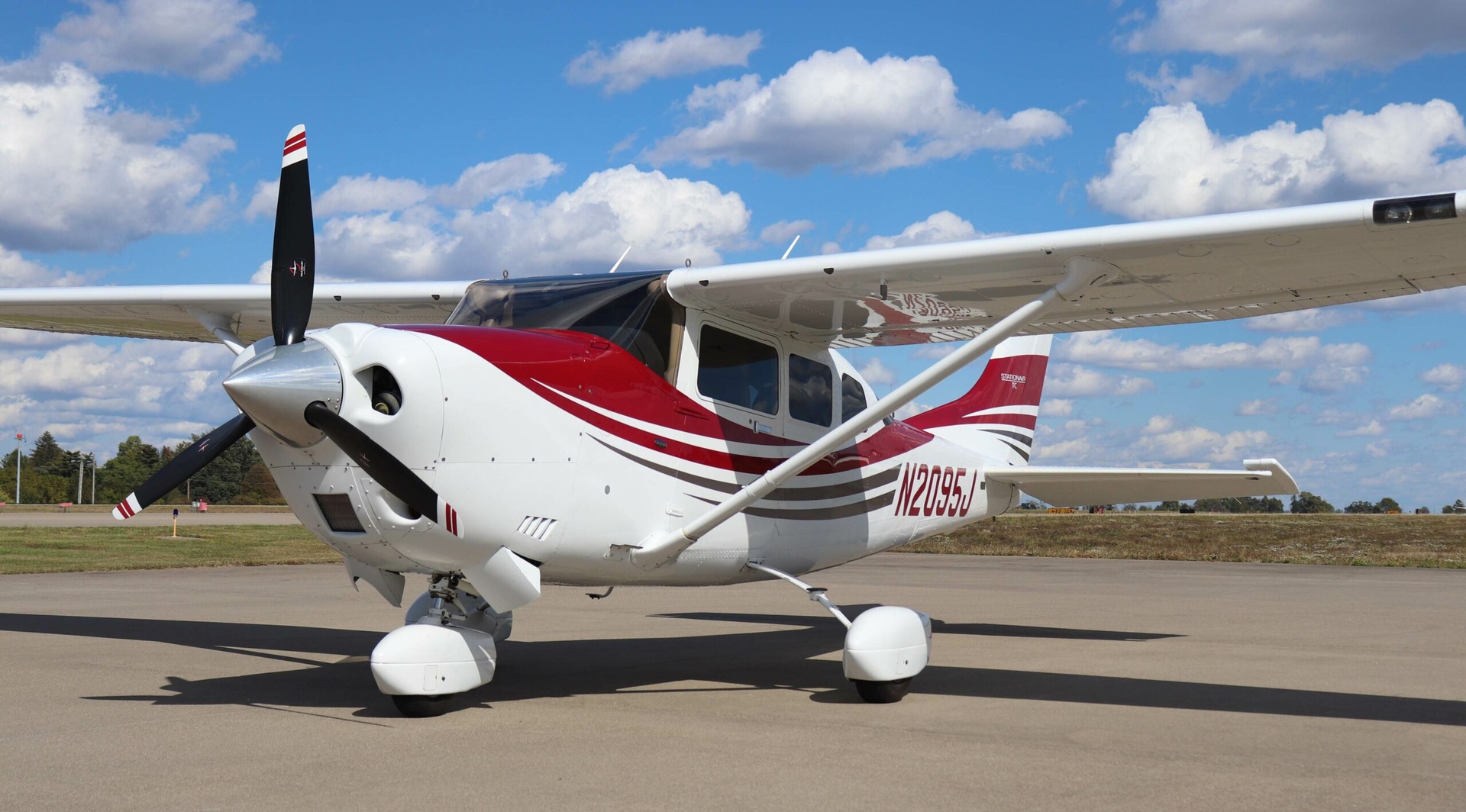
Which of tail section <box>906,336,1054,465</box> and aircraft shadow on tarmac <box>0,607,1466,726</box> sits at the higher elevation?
tail section <box>906,336,1054,465</box>

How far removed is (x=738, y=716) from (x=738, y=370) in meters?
2.49

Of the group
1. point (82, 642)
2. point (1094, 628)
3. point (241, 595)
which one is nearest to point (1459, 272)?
point (1094, 628)

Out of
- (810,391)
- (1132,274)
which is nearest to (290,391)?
(810,391)

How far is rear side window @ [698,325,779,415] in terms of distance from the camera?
25.8ft

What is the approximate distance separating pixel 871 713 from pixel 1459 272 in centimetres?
434

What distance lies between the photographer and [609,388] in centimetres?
690

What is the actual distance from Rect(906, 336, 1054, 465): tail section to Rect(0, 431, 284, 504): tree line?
234 ft

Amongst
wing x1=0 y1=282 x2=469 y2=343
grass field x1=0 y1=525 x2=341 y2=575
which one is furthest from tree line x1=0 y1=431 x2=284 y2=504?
wing x1=0 y1=282 x2=469 y2=343

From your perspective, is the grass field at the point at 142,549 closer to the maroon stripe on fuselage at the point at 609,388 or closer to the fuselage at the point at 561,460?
the fuselage at the point at 561,460

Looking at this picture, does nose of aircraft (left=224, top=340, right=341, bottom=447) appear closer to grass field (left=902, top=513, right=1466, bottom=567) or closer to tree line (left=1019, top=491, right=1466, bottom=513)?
grass field (left=902, top=513, right=1466, bottom=567)

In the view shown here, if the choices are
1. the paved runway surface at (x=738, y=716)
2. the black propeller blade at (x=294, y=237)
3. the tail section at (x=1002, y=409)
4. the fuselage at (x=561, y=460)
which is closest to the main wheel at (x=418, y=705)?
the paved runway surface at (x=738, y=716)

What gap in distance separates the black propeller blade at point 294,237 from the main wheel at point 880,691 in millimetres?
3814

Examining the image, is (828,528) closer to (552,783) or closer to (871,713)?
(871,713)

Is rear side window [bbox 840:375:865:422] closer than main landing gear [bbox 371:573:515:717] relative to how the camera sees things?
No
